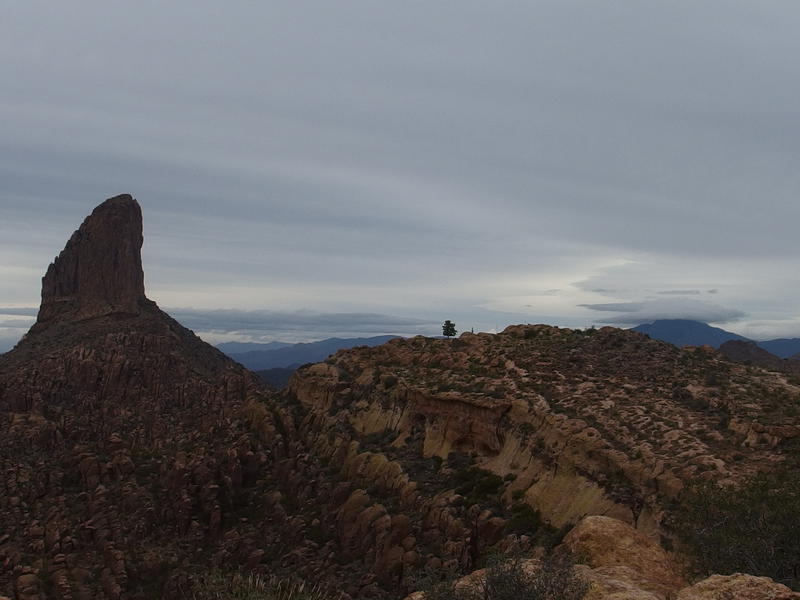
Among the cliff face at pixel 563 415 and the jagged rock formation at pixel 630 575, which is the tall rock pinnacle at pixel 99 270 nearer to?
the cliff face at pixel 563 415

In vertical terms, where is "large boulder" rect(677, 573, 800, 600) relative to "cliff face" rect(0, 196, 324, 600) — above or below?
above

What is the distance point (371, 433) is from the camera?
56188 mm

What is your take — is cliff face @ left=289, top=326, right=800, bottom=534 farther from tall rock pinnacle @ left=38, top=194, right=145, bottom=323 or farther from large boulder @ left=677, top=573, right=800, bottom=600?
tall rock pinnacle @ left=38, top=194, right=145, bottom=323

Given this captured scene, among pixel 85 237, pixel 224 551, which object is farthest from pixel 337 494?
pixel 85 237

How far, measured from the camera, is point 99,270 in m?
179

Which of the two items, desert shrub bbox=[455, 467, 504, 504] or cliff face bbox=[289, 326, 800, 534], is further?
desert shrub bbox=[455, 467, 504, 504]

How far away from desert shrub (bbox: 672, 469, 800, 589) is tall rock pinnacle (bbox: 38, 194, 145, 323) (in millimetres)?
175245

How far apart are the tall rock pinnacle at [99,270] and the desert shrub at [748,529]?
17525 centimetres

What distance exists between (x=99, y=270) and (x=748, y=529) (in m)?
192

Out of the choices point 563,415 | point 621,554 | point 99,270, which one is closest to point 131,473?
point 563,415

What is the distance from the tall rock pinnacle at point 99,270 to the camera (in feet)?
570

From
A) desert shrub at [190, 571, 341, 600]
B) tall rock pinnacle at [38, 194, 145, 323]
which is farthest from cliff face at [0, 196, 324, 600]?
tall rock pinnacle at [38, 194, 145, 323]

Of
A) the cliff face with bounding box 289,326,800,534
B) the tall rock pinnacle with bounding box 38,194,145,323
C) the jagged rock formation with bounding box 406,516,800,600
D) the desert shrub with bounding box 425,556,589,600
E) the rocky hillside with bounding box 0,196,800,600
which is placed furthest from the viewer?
the tall rock pinnacle with bounding box 38,194,145,323

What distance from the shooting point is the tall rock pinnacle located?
174 m
